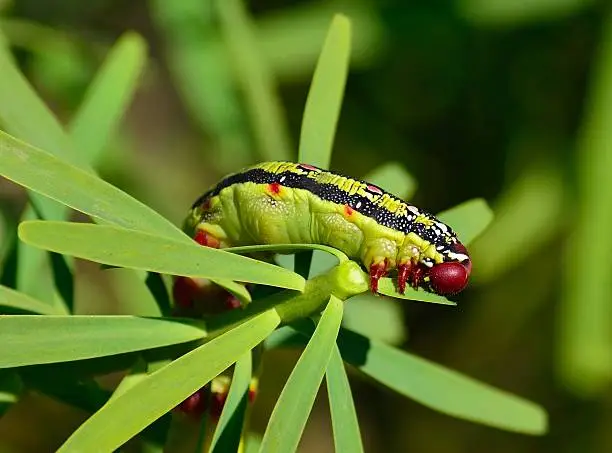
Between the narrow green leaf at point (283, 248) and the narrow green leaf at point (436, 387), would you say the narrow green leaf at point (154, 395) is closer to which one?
the narrow green leaf at point (283, 248)

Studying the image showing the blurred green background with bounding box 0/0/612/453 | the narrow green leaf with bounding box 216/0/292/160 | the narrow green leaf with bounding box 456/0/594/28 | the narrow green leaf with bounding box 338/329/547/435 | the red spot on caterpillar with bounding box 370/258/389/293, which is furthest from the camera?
the narrow green leaf with bounding box 456/0/594/28

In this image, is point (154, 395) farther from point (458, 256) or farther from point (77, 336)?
point (458, 256)

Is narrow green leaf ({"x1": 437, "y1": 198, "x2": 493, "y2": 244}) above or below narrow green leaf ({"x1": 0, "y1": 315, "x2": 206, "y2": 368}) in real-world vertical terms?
above

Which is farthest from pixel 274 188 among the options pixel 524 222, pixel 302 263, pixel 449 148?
pixel 449 148

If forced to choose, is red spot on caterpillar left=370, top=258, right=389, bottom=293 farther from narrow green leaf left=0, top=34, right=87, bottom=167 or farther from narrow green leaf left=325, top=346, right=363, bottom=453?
narrow green leaf left=0, top=34, right=87, bottom=167

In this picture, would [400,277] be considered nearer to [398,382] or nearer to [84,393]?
[398,382]

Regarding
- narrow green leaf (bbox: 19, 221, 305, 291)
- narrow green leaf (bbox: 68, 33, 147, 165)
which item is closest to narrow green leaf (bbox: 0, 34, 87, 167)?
narrow green leaf (bbox: 68, 33, 147, 165)

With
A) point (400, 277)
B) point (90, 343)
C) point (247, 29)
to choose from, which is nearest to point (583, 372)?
point (247, 29)
